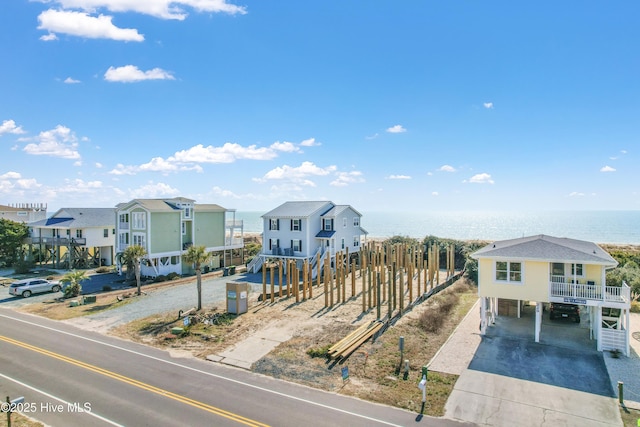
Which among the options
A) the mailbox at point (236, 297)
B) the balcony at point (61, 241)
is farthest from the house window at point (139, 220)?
the mailbox at point (236, 297)

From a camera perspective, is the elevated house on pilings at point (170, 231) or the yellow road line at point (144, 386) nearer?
the yellow road line at point (144, 386)

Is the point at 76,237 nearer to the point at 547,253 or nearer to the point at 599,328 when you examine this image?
the point at 547,253

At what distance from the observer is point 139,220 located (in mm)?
42750

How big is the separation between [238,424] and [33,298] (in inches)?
1128

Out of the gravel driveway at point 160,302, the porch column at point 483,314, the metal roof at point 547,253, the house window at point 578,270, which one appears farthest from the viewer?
the gravel driveway at point 160,302

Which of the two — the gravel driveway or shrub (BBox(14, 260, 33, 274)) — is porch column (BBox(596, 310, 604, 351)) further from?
shrub (BBox(14, 260, 33, 274))

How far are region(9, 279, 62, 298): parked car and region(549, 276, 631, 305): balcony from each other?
3877 cm

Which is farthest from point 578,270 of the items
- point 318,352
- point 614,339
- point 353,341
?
point 318,352

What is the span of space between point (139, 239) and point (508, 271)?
36.1m

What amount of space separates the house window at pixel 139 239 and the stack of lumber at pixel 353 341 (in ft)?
92.7

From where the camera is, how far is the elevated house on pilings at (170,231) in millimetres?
42219

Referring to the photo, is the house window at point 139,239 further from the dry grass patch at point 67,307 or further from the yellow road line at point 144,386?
the yellow road line at point 144,386

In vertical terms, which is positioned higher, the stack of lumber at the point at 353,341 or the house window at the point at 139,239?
the house window at the point at 139,239

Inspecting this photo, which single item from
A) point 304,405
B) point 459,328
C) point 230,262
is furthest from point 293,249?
point 304,405
